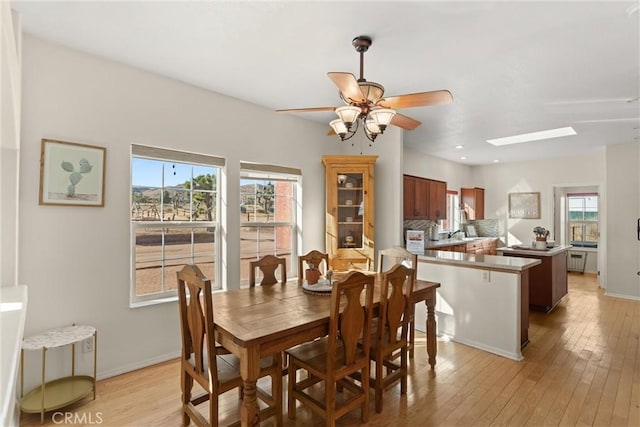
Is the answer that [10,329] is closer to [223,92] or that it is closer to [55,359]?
[55,359]

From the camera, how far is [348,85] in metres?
1.93

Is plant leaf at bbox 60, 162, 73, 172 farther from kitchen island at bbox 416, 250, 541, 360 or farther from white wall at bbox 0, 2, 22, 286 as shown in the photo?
kitchen island at bbox 416, 250, 541, 360

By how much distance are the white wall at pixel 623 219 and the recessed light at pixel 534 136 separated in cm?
141

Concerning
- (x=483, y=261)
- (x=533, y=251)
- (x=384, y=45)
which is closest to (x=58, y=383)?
(x=384, y=45)

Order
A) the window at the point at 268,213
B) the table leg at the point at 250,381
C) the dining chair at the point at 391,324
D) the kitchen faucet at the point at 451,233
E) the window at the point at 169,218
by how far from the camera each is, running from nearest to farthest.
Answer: the table leg at the point at 250,381, the dining chair at the point at 391,324, the window at the point at 169,218, the window at the point at 268,213, the kitchen faucet at the point at 451,233

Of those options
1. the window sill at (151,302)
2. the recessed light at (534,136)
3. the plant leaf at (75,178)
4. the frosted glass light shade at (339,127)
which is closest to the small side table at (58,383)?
the window sill at (151,302)

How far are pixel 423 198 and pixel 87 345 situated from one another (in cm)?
491

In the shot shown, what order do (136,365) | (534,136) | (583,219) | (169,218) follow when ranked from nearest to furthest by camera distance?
(136,365) → (169,218) → (534,136) → (583,219)

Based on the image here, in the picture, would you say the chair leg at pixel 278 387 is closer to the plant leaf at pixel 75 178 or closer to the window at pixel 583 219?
the plant leaf at pixel 75 178

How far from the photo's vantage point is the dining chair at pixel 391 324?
224cm

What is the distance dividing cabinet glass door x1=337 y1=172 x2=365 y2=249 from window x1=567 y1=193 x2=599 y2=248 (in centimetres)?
575

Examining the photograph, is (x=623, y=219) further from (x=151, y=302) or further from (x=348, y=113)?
(x=151, y=302)

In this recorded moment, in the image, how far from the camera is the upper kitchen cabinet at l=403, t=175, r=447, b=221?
5.11 m

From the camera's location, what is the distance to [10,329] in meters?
1.69
